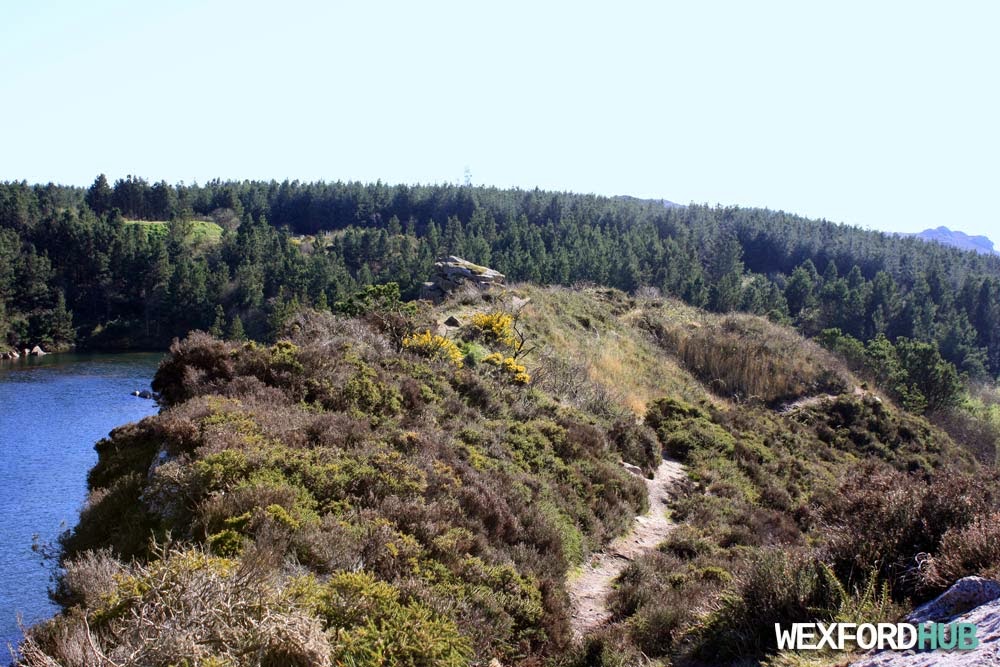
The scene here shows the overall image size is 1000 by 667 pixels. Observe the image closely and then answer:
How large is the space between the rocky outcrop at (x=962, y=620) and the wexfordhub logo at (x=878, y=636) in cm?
7

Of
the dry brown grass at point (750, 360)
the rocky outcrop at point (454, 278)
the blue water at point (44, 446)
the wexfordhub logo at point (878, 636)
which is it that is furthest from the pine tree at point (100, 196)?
the wexfordhub logo at point (878, 636)

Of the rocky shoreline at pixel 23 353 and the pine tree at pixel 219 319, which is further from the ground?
the pine tree at pixel 219 319

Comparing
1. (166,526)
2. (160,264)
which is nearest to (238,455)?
(166,526)

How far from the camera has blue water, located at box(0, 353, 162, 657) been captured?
14.4 m

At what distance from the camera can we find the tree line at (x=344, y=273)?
6134 cm

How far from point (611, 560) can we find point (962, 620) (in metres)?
5.87

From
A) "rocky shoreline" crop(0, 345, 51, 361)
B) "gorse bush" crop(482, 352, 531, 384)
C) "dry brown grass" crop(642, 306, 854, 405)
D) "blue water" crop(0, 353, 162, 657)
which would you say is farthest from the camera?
"rocky shoreline" crop(0, 345, 51, 361)

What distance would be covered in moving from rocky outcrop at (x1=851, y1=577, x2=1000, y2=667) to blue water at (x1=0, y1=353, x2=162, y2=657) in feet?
18.4

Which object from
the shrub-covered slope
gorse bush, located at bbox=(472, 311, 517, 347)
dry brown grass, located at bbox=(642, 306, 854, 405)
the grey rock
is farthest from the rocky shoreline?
the grey rock

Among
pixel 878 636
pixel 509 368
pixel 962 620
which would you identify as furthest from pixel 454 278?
pixel 962 620

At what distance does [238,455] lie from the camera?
689cm

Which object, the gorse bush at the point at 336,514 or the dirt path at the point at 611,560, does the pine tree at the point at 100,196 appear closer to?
the gorse bush at the point at 336,514

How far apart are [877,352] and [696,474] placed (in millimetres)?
31258

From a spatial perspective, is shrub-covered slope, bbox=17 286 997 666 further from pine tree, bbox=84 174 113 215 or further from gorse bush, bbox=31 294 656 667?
pine tree, bbox=84 174 113 215
